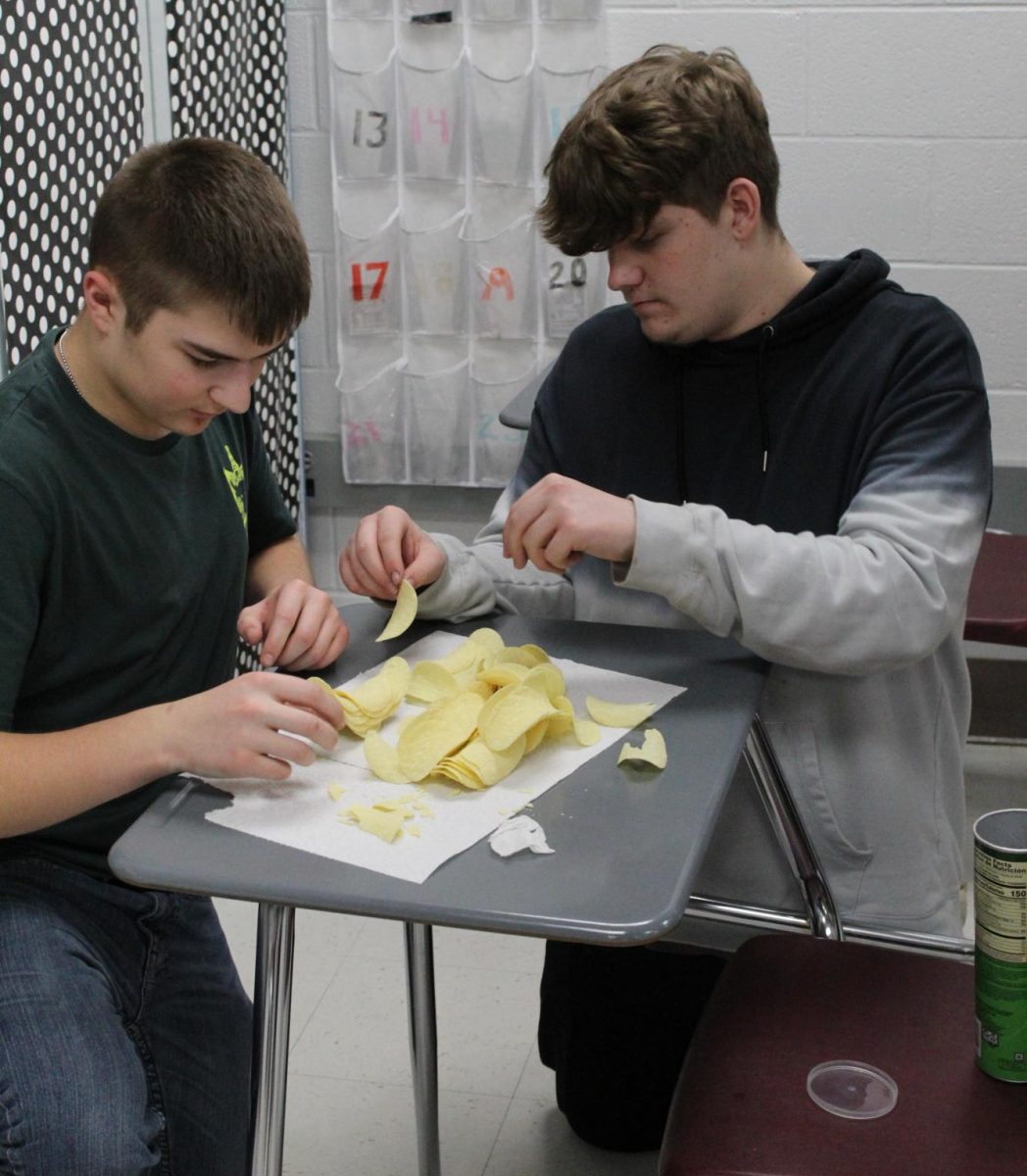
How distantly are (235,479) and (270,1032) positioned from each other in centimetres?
60

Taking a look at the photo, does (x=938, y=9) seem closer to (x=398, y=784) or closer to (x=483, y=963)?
(x=483, y=963)

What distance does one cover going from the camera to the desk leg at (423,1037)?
1475 mm

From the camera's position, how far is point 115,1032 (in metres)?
1.21

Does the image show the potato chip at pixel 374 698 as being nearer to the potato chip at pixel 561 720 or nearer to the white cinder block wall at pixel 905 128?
the potato chip at pixel 561 720

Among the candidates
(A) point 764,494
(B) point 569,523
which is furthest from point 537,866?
(A) point 764,494

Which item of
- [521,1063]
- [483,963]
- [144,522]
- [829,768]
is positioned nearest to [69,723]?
[144,522]

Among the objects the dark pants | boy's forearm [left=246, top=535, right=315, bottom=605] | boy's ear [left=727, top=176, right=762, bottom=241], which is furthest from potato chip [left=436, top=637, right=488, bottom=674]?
the dark pants

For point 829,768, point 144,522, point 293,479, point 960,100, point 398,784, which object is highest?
point 960,100

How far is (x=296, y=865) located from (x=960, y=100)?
7.52 ft

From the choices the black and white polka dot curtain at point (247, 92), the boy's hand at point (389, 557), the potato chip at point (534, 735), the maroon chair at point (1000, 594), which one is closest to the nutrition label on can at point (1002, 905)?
the potato chip at point (534, 735)

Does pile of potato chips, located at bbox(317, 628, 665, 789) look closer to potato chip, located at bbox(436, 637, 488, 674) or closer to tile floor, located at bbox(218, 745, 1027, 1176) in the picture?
potato chip, located at bbox(436, 637, 488, 674)

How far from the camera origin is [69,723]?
1.29 m

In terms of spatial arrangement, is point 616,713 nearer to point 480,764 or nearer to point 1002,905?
point 480,764

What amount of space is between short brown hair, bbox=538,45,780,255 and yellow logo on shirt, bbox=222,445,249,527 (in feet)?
1.30
